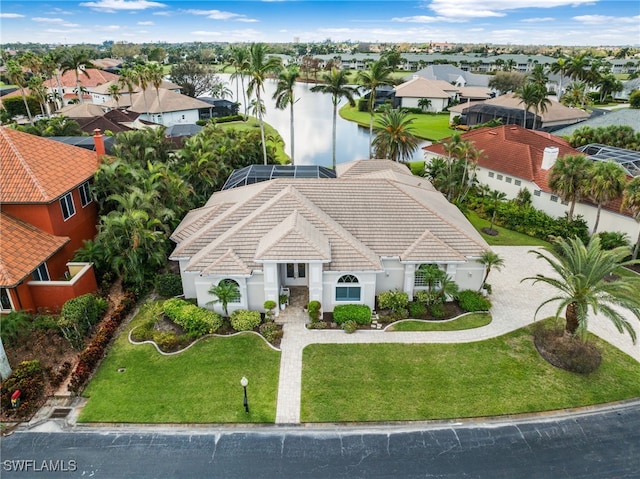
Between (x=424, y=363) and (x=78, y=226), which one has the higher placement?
(x=78, y=226)

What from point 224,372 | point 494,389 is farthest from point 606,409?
point 224,372

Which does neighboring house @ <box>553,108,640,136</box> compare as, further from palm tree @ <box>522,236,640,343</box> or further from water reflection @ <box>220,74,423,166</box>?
palm tree @ <box>522,236,640,343</box>

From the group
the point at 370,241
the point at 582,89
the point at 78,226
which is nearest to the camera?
the point at 370,241

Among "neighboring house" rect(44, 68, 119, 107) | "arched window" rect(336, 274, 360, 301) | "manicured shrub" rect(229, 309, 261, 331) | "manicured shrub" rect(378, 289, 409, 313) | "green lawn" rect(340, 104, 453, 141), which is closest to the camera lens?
"manicured shrub" rect(229, 309, 261, 331)

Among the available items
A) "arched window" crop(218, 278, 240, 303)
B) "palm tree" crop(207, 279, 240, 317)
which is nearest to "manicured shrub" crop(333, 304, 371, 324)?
"arched window" crop(218, 278, 240, 303)

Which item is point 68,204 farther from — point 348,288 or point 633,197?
point 633,197

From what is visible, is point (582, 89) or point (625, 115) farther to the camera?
point (582, 89)

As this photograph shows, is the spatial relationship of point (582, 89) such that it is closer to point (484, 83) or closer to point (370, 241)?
point (484, 83)

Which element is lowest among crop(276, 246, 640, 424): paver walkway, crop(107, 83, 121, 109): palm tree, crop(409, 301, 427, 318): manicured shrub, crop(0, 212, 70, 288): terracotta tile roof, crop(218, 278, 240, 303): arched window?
crop(276, 246, 640, 424): paver walkway
